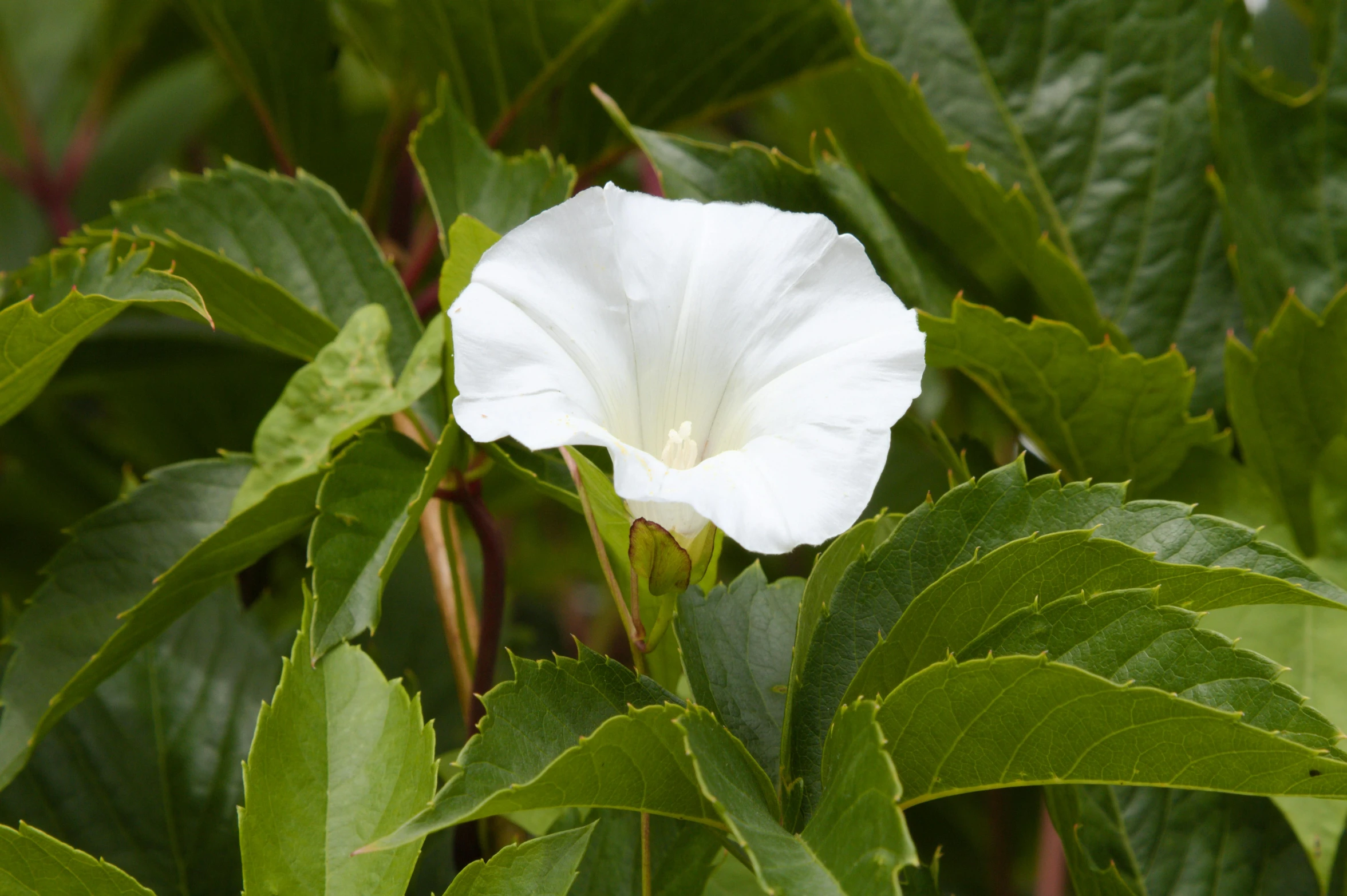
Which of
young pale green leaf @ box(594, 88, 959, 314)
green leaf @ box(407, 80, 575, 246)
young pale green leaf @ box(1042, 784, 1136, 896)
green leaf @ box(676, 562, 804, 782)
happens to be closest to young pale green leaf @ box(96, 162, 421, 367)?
green leaf @ box(407, 80, 575, 246)

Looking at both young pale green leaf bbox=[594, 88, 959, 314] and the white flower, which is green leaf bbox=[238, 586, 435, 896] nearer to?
the white flower

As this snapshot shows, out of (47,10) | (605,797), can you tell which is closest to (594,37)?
(605,797)

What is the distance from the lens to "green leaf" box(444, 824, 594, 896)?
596mm

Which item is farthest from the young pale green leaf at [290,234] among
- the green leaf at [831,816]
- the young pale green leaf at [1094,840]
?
the young pale green leaf at [1094,840]

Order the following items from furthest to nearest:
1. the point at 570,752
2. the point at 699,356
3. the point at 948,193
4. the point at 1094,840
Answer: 1. the point at 948,193
2. the point at 1094,840
3. the point at 699,356
4. the point at 570,752

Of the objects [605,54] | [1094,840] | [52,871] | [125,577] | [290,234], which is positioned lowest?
[1094,840]

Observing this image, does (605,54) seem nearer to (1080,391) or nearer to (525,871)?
(1080,391)

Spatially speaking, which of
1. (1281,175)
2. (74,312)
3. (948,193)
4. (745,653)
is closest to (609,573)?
(745,653)

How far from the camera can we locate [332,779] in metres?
0.64

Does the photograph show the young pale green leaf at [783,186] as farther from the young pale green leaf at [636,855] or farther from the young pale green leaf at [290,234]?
the young pale green leaf at [636,855]

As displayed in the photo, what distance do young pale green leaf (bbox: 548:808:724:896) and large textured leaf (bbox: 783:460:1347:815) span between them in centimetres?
9

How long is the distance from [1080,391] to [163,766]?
2.61ft

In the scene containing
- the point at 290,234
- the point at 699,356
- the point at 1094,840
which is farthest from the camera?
the point at 290,234

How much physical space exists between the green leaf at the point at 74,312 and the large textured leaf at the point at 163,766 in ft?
0.94
